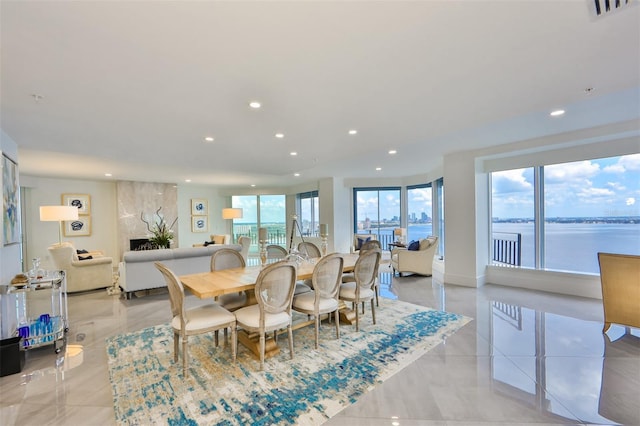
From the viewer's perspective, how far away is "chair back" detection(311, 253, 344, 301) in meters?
2.95

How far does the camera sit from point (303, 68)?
2041 millimetres

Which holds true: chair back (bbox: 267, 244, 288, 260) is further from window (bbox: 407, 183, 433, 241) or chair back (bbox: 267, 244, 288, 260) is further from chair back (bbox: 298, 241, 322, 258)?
window (bbox: 407, 183, 433, 241)

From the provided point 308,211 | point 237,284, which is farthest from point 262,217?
point 237,284

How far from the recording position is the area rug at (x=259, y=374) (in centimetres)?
200

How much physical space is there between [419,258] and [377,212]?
3.50 meters

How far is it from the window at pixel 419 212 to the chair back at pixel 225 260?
6056mm

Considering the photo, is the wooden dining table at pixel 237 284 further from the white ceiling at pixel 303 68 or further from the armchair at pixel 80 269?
the armchair at pixel 80 269

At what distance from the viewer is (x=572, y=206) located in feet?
16.0

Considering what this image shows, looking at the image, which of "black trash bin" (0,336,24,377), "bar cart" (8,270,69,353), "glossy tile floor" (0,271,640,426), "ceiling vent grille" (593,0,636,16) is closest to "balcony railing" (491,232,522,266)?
"glossy tile floor" (0,271,640,426)

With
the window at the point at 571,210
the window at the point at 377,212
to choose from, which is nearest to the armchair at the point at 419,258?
the window at the point at 571,210

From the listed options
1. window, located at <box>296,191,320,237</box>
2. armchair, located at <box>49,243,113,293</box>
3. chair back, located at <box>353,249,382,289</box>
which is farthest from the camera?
window, located at <box>296,191,320,237</box>

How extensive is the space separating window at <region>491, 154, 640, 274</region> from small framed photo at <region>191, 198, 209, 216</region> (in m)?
9.02

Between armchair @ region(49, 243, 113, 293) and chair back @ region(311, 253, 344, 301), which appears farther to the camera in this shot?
armchair @ region(49, 243, 113, 293)

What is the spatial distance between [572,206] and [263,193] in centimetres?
898
